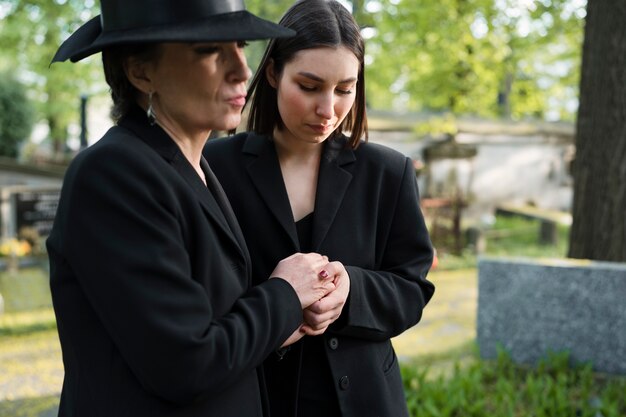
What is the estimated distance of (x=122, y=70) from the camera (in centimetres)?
149

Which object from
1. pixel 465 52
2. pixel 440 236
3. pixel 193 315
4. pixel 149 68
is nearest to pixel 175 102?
pixel 149 68

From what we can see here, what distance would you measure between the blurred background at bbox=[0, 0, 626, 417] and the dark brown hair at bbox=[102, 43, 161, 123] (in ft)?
1.48

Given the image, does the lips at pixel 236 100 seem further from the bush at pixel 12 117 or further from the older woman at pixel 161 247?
the bush at pixel 12 117

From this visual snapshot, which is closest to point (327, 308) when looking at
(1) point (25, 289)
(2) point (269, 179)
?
(2) point (269, 179)

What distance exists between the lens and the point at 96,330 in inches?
55.8

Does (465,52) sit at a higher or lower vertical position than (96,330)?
higher

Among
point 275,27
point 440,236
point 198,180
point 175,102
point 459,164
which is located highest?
point 275,27

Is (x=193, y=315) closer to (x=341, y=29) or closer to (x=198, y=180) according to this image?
(x=198, y=180)

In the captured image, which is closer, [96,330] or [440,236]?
[96,330]

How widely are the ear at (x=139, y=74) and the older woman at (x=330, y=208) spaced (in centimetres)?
47

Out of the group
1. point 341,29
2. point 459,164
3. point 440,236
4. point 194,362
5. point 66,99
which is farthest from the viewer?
point 66,99

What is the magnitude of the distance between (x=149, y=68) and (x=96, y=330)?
0.56 m

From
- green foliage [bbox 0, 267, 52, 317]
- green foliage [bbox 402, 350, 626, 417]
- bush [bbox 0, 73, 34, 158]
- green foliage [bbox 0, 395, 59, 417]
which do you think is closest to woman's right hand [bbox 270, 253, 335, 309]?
green foliage [bbox 402, 350, 626, 417]

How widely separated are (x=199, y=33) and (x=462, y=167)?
45.4 ft
